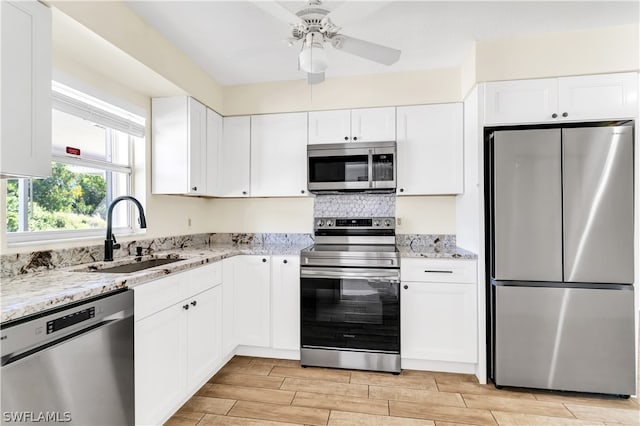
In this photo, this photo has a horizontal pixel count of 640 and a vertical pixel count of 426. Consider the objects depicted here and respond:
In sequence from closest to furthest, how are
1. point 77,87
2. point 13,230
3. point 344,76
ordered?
point 13,230 → point 77,87 → point 344,76

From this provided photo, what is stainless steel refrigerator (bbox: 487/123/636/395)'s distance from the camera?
2.11 metres

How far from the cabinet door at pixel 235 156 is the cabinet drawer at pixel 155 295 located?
1345mm

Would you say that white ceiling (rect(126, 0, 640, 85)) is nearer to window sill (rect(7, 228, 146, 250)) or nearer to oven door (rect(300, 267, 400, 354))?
window sill (rect(7, 228, 146, 250))

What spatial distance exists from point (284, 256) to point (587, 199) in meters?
2.17

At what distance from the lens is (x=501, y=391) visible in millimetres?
2238

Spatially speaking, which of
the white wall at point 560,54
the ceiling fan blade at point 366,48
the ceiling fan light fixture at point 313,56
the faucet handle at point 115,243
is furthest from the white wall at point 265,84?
the ceiling fan light fixture at point 313,56

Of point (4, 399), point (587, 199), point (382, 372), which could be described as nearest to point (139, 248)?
point (4, 399)

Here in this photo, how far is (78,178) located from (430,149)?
2652mm

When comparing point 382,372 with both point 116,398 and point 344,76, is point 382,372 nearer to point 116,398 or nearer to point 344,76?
point 116,398

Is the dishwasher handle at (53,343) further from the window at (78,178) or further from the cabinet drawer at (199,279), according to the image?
the window at (78,178)

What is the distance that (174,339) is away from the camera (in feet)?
6.23

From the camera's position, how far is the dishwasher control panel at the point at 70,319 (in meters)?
1.17

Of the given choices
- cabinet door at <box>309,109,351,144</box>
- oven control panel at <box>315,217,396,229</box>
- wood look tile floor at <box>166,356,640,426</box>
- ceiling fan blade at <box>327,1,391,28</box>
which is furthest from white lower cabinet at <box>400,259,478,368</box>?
ceiling fan blade at <box>327,1,391,28</box>

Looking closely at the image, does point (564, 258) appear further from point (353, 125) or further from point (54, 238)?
point (54, 238)
